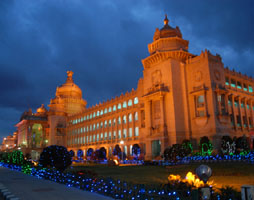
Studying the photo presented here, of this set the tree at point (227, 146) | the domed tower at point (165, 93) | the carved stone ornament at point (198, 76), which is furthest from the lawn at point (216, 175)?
the carved stone ornament at point (198, 76)

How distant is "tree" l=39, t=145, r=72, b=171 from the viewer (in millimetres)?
22438

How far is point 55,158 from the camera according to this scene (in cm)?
2248

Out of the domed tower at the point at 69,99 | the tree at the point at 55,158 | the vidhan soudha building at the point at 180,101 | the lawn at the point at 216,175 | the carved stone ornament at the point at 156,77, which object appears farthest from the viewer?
the domed tower at the point at 69,99

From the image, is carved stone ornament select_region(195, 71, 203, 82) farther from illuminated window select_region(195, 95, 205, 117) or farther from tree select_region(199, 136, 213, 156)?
tree select_region(199, 136, 213, 156)

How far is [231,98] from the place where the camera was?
49031mm

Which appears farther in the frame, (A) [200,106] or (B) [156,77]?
(B) [156,77]

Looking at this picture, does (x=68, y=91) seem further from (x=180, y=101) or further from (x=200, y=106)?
(x=200, y=106)

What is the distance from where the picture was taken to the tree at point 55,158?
22438mm

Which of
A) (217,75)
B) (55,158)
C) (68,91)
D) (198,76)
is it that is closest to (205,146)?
(198,76)

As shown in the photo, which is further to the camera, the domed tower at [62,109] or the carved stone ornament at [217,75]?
the domed tower at [62,109]

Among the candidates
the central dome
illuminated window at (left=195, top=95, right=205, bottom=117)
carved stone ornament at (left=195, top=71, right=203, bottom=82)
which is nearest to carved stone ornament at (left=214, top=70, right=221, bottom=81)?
carved stone ornament at (left=195, top=71, right=203, bottom=82)

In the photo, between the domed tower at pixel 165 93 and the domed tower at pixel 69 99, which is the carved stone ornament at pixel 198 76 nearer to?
the domed tower at pixel 165 93

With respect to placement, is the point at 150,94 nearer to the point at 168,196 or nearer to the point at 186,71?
the point at 186,71

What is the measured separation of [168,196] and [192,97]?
40551 millimetres
